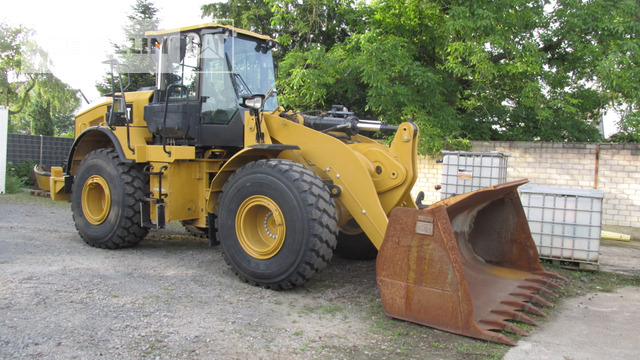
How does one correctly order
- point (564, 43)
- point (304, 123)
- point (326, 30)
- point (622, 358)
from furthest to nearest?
point (326, 30) < point (564, 43) < point (304, 123) < point (622, 358)

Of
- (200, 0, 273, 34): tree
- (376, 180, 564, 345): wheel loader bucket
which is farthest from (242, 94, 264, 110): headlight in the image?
(200, 0, 273, 34): tree

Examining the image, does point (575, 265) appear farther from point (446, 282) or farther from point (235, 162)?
point (235, 162)

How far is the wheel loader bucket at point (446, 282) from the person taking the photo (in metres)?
3.73

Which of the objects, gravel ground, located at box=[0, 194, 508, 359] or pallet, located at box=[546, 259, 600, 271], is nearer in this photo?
gravel ground, located at box=[0, 194, 508, 359]

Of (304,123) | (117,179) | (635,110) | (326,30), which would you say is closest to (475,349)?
(304,123)

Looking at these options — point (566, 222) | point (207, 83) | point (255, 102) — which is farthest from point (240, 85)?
point (566, 222)

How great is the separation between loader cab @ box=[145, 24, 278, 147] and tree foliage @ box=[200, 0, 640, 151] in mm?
5212

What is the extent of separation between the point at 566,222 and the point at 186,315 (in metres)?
5.16

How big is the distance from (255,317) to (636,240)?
8720mm

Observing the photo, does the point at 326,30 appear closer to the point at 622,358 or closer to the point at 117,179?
the point at 117,179

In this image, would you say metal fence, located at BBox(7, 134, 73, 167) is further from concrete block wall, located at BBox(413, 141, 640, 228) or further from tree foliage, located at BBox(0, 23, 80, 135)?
tree foliage, located at BBox(0, 23, 80, 135)

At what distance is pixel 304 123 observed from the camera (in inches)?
232

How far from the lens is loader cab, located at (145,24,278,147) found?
585cm

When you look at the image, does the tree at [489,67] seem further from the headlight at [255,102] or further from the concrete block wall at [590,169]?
the headlight at [255,102]
